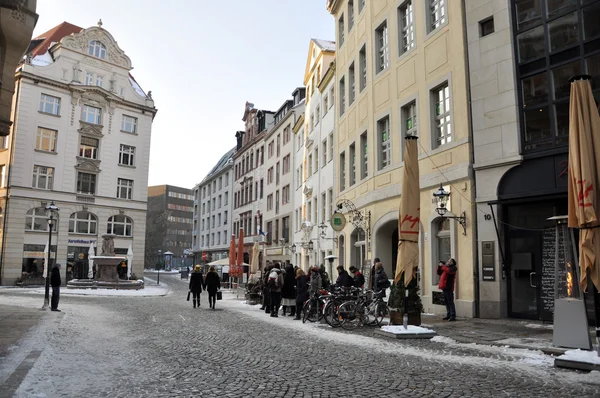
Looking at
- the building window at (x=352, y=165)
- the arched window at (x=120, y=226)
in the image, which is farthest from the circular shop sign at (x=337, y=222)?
the arched window at (x=120, y=226)

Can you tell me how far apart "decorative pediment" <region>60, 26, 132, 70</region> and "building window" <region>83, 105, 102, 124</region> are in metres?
4.55

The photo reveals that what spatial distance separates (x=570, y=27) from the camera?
12750 millimetres

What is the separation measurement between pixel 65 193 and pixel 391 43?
107 ft

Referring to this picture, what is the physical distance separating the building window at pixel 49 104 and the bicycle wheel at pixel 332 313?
36.8 metres

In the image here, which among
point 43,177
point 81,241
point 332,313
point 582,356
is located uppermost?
point 43,177

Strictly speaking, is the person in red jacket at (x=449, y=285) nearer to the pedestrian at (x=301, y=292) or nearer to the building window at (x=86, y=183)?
the pedestrian at (x=301, y=292)

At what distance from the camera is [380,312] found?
1361 centimetres

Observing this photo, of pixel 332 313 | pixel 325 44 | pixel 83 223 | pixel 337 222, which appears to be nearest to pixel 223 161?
pixel 83 223

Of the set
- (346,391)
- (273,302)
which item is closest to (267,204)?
(273,302)

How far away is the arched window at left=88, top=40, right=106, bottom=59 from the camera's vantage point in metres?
45.0

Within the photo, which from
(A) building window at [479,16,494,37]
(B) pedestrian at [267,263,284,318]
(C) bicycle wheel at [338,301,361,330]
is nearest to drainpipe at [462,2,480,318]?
(A) building window at [479,16,494,37]

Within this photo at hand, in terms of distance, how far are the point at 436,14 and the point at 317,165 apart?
1721 centimetres

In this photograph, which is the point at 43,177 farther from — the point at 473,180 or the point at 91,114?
the point at 473,180

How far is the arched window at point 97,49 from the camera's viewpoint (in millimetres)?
45031
